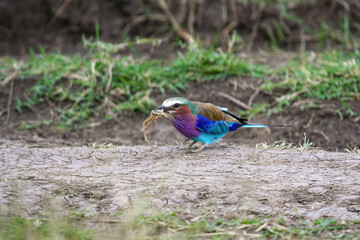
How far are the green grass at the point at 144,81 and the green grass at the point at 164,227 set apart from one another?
9.40 ft

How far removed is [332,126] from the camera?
5.47m

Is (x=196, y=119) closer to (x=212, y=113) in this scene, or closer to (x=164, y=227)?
(x=212, y=113)

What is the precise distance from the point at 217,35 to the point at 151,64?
1.57 metres

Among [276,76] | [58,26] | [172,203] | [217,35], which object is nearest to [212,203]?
[172,203]

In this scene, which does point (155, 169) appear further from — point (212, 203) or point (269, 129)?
point (269, 129)

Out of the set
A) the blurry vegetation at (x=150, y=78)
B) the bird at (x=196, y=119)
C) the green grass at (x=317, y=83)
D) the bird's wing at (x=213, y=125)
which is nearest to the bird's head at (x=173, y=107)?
the bird at (x=196, y=119)

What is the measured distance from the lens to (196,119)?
160 inches

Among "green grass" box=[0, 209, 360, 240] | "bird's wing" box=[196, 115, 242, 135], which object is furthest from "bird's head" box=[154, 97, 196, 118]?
"green grass" box=[0, 209, 360, 240]

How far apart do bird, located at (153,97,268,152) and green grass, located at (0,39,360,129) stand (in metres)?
1.57

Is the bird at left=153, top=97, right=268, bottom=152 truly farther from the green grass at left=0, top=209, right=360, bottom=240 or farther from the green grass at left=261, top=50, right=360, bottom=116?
the green grass at left=261, top=50, right=360, bottom=116

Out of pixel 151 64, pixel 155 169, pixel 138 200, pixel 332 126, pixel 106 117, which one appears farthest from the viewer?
pixel 151 64

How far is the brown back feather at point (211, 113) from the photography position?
416 cm

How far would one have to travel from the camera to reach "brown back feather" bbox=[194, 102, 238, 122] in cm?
416

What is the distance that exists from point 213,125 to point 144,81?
2.19m
